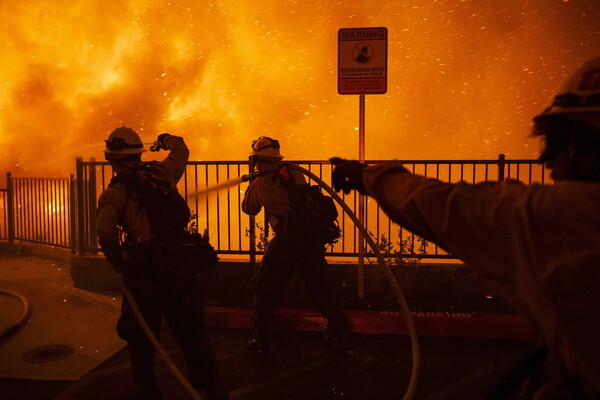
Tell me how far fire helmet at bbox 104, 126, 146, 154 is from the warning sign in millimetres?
2993

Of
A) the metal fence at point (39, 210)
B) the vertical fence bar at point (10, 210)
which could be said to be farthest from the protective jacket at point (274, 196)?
the vertical fence bar at point (10, 210)

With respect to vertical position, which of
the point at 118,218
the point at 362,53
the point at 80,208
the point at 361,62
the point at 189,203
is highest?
the point at 362,53

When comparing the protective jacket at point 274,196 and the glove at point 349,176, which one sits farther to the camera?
the protective jacket at point 274,196

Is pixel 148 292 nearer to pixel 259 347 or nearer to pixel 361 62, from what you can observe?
pixel 259 347

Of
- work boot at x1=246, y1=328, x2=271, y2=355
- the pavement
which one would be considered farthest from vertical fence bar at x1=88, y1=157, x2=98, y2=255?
work boot at x1=246, y1=328, x2=271, y2=355

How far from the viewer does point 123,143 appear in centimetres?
377

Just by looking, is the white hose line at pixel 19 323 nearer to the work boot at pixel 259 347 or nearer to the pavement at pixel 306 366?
the pavement at pixel 306 366

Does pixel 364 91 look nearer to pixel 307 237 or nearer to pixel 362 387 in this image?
pixel 307 237

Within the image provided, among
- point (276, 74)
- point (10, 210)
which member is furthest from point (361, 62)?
point (276, 74)

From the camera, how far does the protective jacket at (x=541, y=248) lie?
129 centimetres

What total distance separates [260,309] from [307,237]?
2.73ft

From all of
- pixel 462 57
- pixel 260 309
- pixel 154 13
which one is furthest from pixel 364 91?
pixel 154 13

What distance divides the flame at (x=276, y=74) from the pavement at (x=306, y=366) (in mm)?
9983

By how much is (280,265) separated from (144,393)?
1.66m
